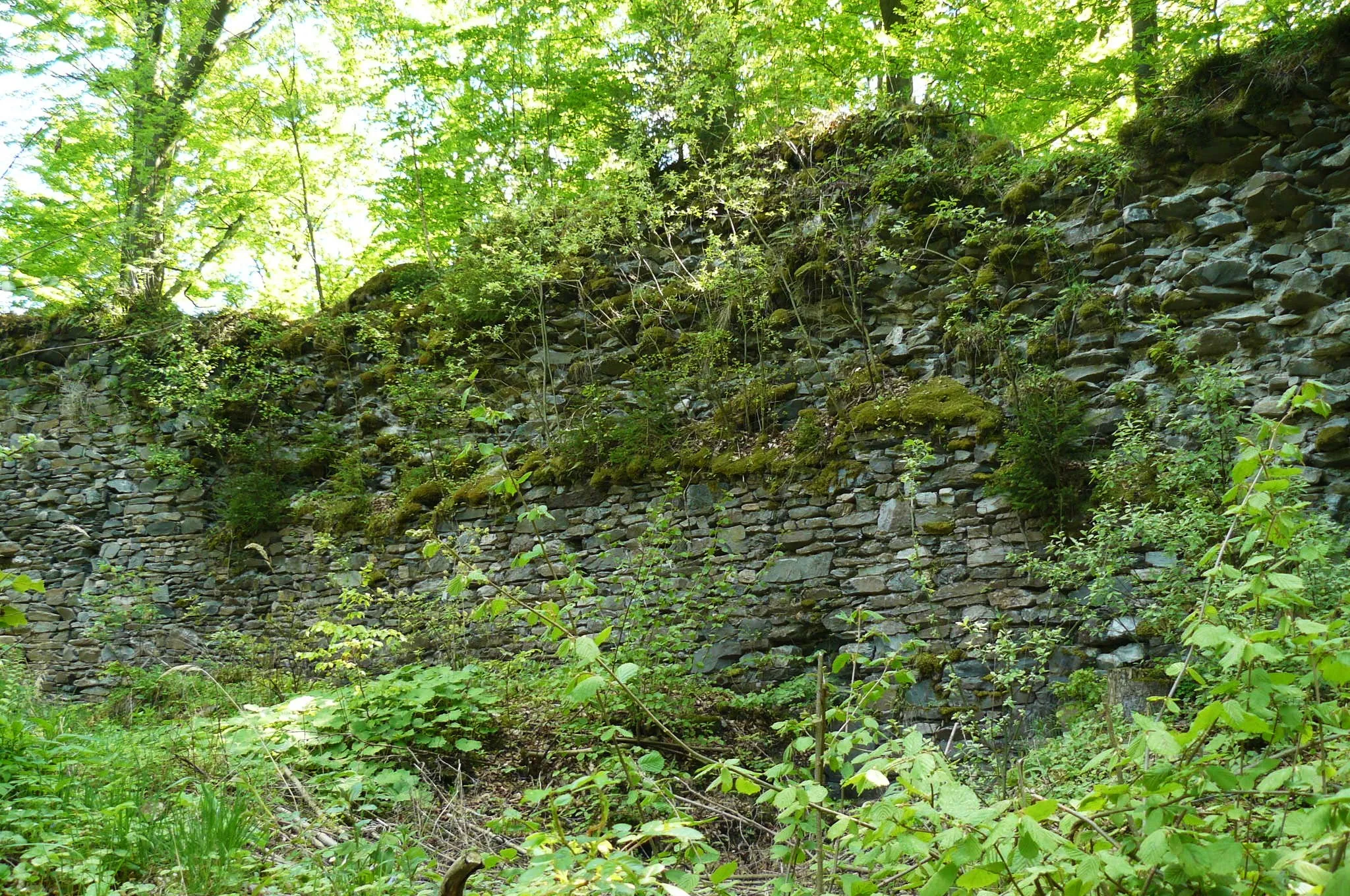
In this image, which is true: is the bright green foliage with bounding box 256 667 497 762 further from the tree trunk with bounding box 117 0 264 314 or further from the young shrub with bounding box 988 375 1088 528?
the tree trunk with bounding box 117 0 264 314

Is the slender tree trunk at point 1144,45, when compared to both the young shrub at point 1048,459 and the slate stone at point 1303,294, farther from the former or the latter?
the young shrub at point 1048,459

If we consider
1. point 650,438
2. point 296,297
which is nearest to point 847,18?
point 650,438

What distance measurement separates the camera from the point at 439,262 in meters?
8.94

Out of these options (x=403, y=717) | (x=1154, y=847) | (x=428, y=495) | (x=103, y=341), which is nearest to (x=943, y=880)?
(x=1154, y=847)

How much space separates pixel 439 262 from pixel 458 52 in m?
2.22

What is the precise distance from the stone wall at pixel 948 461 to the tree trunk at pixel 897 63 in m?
1.72

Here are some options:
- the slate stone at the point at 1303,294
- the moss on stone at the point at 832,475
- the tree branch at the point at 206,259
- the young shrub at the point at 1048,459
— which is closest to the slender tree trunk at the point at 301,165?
the tree branch at the point at 206,259

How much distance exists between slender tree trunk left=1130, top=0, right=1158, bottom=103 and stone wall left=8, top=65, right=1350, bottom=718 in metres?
0.86

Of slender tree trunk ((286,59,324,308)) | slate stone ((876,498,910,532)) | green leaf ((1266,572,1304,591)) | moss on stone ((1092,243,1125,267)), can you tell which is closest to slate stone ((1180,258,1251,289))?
moss on stone ((1092,243,1125,267))

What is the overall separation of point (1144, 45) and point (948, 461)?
3582 millimetres

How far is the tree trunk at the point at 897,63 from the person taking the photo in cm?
641

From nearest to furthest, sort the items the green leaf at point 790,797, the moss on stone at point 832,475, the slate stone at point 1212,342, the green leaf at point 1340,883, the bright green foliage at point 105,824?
the green leaf at point 1340,883, the green leaf at point 790,797, the bright green foliage at point 105,824, the slate stone at point 1212,342, the moss on stone at point 832,475

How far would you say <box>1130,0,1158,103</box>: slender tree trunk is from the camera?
5562mm

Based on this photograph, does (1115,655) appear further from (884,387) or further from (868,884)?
(868,884)
